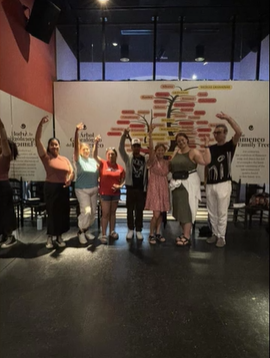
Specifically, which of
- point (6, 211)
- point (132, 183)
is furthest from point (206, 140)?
point (6, 211)

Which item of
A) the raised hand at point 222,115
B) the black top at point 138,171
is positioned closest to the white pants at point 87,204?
the black top at point 138,171

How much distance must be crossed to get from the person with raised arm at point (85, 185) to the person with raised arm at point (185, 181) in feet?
1.49

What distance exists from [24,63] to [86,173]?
611 mm

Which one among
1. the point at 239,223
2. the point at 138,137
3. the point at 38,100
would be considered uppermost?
the point at 38,100

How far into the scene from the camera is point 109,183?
142cm

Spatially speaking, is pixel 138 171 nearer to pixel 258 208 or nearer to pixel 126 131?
pixel 126 131

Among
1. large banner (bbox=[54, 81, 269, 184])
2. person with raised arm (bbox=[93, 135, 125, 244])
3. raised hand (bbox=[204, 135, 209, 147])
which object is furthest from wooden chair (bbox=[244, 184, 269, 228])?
person with raised arm (bbox=[93, 135, 125, 244])

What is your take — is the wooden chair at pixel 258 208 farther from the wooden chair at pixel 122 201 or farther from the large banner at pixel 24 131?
the large banner at pixel 24 131

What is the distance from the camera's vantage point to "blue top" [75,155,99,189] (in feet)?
4.22

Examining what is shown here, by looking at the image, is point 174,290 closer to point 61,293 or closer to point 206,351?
point 206,351

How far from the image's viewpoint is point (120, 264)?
1.96m

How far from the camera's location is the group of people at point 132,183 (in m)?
1.21

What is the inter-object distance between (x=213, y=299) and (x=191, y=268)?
10.8 inches

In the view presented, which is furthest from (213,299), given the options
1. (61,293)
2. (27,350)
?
(27,350)
